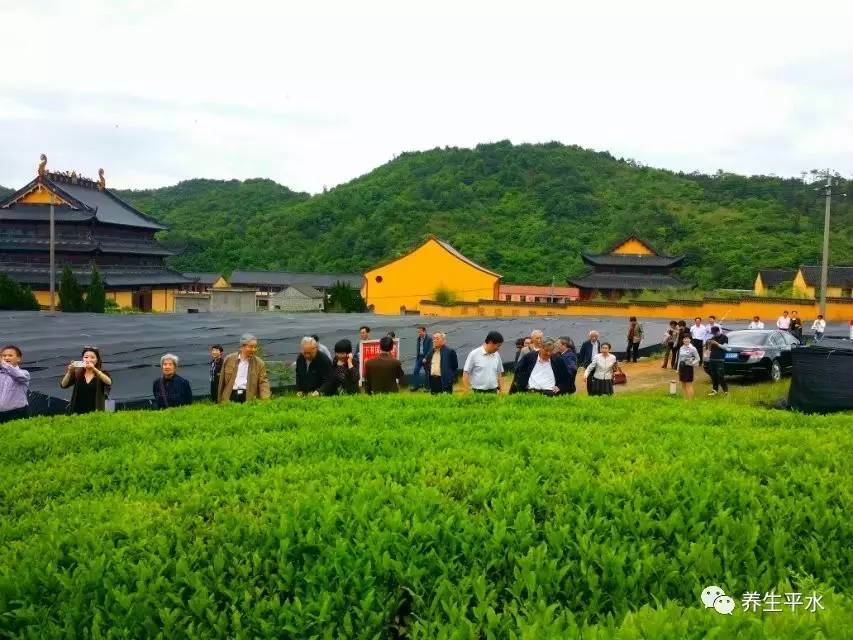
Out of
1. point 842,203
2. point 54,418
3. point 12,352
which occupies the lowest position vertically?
point 54,418

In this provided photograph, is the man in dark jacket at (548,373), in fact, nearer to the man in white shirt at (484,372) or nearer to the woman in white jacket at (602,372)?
the man in white shirt at (484,372)

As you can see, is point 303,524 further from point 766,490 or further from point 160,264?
point 160,264

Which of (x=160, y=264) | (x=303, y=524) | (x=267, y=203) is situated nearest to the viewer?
(x=303, y=524)

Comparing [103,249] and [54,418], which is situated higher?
[103,249]

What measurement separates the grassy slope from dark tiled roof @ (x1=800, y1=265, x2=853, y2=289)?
45.8 meters

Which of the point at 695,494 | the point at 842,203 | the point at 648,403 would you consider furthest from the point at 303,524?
the point at 842,203

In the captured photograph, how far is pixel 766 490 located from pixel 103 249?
38618mm

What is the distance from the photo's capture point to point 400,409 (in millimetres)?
7102

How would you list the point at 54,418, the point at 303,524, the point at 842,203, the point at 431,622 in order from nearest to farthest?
the point at 431,622, the point at 303,524, the point at 54,418, the point at 842,203

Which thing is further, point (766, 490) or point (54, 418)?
point (54, 418)

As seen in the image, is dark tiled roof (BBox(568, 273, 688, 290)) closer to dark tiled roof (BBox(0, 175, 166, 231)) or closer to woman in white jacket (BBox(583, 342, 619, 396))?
dark tiled roof (BBox(0, 175, 166, 231))

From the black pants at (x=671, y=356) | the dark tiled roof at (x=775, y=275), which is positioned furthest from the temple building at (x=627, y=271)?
the black pants at (x=671, y=356)

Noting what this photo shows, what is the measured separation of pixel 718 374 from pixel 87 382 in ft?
37.0

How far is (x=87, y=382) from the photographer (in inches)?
313
